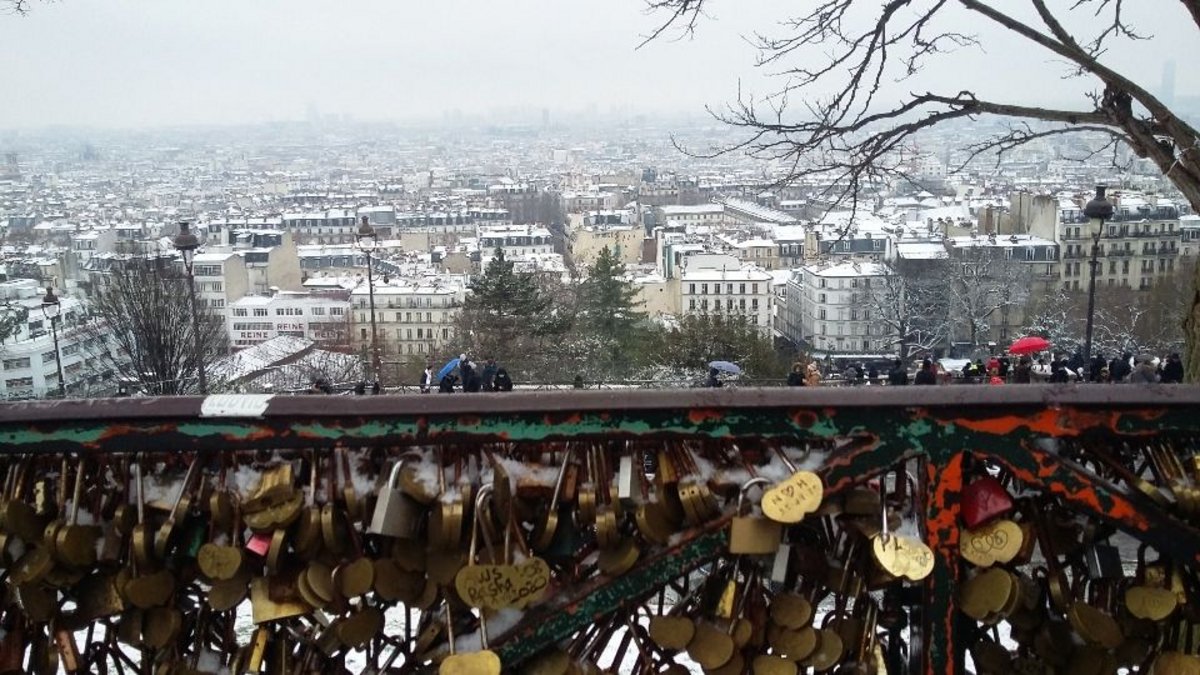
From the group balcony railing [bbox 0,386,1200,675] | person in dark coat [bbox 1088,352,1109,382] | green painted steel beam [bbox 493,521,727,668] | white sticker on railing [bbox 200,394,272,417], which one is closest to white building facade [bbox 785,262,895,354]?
person in dark coat [bbox 1088,352,1109,382]

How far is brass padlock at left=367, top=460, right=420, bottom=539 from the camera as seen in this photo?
199 cm

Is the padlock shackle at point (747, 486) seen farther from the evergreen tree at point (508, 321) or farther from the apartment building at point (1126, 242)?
the apartment building at point (1126, 242)

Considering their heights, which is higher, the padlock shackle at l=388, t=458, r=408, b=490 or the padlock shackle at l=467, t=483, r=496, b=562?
the padlock shackle at l=388, t=458, r=408, b=490

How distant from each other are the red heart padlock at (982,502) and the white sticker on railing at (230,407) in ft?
4.14

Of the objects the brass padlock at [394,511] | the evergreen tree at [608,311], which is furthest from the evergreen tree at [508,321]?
the brass padlock at [394,511]

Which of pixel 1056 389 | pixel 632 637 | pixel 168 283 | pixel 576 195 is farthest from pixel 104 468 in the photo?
pixel 576 195

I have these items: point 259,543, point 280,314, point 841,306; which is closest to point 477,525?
point 259,543

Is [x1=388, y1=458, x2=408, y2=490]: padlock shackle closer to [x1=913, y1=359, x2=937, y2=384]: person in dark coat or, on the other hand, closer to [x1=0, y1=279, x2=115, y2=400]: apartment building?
[x1=913, y1=359, x2=937, y2=384]: person in dark coat

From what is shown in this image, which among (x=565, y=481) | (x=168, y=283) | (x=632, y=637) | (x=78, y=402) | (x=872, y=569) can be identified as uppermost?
(x=78, y=402)

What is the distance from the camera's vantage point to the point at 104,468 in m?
2.10

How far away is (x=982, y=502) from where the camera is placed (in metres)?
1.98

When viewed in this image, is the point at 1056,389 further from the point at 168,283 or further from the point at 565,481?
the point at 168,283

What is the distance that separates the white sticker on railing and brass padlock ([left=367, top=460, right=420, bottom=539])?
259 mm

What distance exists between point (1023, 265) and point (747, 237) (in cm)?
3970
